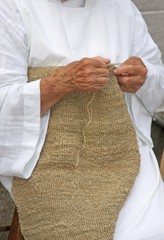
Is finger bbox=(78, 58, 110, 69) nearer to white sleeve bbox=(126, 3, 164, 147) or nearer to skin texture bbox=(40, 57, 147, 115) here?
skin texture bbox=(40, 57, 147, 115)

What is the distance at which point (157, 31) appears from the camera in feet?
7.29

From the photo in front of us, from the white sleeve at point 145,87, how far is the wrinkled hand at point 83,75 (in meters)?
0.32

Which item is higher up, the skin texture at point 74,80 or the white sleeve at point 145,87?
the skin texture at point 74,80

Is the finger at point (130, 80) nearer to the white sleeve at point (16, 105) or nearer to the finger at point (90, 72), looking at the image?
the finger at point (90, 72)

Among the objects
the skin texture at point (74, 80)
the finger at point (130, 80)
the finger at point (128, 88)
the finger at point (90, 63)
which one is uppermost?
the finger at point (90, 63)

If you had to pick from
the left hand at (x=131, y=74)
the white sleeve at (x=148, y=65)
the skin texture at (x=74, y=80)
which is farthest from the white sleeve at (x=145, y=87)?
the skin texture at (x=74, y=80)

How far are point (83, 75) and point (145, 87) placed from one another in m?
0.38

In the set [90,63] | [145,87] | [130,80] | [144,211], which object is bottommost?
[144,211]

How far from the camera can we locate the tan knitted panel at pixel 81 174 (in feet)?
3.98

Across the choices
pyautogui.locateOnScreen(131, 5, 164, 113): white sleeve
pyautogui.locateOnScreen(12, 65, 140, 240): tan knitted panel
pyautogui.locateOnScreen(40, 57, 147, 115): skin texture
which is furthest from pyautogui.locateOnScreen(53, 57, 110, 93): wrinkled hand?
pyautogui.locateOnScreen(131, 5, 164, 113): white sleeve

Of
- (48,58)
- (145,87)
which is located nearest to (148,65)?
(145,87)

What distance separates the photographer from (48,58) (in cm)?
126

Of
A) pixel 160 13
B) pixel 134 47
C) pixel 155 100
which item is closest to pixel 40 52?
pixel 134 47

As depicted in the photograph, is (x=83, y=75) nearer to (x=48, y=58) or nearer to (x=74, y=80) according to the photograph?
(x=74, y=80)
